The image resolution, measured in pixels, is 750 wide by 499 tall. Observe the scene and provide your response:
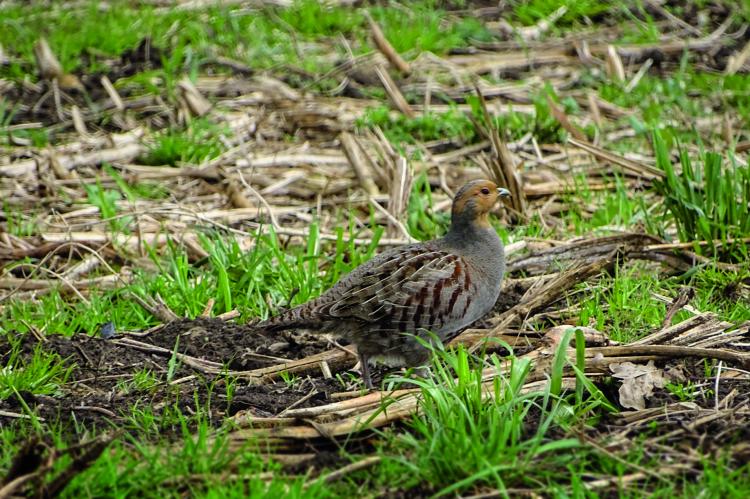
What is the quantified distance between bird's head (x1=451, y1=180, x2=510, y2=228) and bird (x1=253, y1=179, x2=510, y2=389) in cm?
21

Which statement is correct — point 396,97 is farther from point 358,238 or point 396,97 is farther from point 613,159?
point 613,159

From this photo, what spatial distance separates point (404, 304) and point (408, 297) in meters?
0.04

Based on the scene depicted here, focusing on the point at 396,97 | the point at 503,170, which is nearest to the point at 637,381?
the point at 503,170

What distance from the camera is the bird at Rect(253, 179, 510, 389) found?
535cm

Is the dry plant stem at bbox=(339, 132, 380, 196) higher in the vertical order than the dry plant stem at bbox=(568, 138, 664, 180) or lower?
lower

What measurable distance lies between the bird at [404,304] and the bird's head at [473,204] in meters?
0.21

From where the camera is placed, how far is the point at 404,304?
5363 millimetres

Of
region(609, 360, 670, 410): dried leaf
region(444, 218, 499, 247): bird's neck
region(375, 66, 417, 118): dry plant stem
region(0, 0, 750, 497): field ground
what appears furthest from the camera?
region(375, 66, 417, 118): dry plant stem

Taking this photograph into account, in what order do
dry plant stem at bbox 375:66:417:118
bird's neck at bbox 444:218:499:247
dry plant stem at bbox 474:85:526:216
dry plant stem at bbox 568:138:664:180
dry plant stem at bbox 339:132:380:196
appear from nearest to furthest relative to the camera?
bird's neck at bbox 444:218:499:247
dry plant stem at bbox 568:138:664:180
dry plant stem at bbox 474:85:526:216
dry plant stem at bbox 339:132:380:196
dry plant stem at bbox 375:66:417:118

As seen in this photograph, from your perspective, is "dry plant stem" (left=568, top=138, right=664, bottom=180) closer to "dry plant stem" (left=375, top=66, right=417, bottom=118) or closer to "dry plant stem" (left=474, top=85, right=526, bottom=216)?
"dry plant stem" (left=474, top=85, right=526, bottom=216)

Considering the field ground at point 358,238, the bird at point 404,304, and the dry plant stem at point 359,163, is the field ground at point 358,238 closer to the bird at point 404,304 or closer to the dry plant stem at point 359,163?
the dry plant stem at point 359,163

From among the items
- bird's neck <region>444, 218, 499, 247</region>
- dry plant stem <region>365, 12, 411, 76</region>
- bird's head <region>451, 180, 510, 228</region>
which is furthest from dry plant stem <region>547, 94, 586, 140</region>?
bird's neck <region>444, 218, 499, 247</region>

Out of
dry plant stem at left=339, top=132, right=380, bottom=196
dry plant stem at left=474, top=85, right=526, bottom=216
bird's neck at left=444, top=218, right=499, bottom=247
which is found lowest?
dry plant stem at left=339, top=132, right=380, bottom=196

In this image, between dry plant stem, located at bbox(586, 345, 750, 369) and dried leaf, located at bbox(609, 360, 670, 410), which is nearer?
dried leaf, located at bbox(609, 360, 670, 410)
